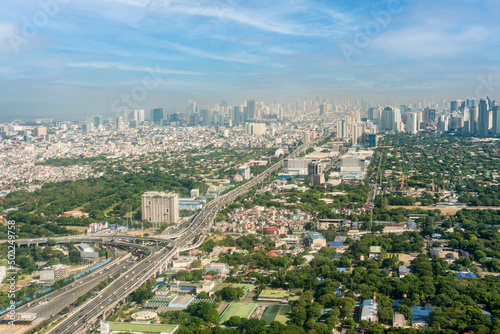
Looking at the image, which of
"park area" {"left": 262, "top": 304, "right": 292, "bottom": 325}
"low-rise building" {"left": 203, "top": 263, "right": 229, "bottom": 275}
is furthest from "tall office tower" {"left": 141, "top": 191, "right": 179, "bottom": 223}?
"park area" {"left": 262, "top": 304, "right": 292, "bottom": 325}

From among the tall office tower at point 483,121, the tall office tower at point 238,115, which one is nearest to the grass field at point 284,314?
the tall office tower at point 483,121

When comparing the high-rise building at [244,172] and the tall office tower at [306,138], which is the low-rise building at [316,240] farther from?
the tall office tower at [306,138]

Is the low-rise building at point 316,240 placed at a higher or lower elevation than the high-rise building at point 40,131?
lower

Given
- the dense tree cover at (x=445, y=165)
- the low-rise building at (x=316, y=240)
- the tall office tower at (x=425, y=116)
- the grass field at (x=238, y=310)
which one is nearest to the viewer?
the grass field at (x=238, y=310)

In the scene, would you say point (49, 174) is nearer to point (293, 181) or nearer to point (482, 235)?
point (293, 181)

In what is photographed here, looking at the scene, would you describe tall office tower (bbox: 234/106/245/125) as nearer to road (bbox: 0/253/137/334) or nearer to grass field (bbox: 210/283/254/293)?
road (bbox: 0/253/137/334)

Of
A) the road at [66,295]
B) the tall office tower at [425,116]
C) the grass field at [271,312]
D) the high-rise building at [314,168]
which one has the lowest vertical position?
the road at [66,295]

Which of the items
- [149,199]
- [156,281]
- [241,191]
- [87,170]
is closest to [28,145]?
[87,170]

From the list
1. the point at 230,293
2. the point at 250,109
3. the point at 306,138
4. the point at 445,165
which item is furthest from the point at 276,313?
the point at 250,109
